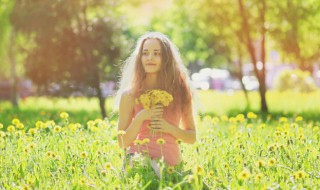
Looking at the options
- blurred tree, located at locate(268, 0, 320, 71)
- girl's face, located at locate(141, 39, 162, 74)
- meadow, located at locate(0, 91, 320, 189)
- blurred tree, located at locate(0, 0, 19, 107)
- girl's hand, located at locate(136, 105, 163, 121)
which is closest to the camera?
meadow, located at locate(0, 91, 320, 189)

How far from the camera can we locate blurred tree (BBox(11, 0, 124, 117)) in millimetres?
11828

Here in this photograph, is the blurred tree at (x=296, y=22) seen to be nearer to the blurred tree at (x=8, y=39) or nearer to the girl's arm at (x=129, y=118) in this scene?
the blurred tree at (x=8, y=39)

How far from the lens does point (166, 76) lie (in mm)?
4668

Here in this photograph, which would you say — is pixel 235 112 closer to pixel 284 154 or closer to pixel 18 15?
pixel 18 15

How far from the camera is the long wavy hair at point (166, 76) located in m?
4.69

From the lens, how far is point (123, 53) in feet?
39.4

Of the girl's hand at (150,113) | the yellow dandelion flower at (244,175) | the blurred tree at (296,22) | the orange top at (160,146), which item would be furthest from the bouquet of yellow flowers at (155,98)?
the blurred tree at (296,22)

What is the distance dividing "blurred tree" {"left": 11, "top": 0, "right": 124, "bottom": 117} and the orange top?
733cm

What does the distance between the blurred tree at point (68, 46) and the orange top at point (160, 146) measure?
733 centimetres

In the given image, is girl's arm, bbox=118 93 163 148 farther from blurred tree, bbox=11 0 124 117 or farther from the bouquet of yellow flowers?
blurred tree, bbox=11 0 124 117

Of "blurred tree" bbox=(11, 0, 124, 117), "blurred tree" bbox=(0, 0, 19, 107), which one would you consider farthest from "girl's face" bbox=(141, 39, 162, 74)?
"blurred tree" bbox=(0, 0, 19, 107)

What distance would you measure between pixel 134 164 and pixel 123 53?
7.89 metres

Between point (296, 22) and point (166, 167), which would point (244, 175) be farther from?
point (296, 22)

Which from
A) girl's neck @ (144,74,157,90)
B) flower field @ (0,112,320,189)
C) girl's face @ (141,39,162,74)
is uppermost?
girl's face @ (141,39,162,74)
